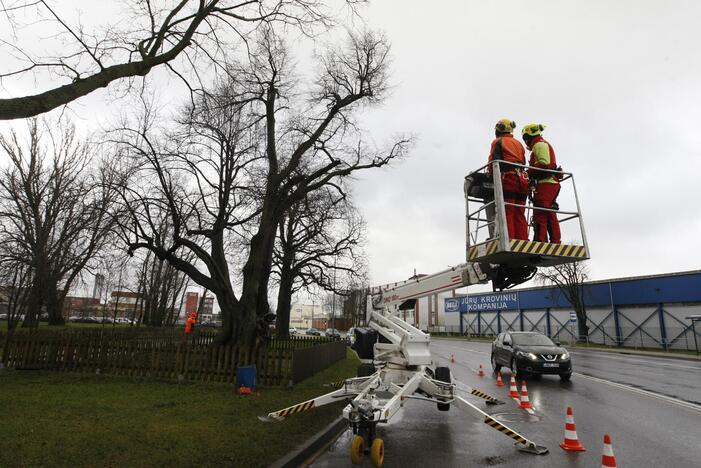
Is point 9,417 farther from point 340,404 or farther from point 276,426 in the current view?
point 340,404

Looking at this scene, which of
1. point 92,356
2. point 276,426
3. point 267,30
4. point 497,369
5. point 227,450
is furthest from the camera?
point 497,369

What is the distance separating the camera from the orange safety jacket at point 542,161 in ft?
18.0

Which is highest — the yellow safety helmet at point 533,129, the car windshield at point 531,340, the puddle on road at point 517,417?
the yellow safety helmet at point 533,129

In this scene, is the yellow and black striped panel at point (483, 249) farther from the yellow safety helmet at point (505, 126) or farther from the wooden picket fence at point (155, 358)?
the wooden picket fence at point (155, 358)

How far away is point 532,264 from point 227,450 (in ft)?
14.9

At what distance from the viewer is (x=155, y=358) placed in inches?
469

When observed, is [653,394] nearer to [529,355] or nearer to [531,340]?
[529,355]

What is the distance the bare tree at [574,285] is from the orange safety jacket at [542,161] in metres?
34.2

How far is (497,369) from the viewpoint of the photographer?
49.9ft

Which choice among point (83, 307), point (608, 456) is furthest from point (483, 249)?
point (83, 307)

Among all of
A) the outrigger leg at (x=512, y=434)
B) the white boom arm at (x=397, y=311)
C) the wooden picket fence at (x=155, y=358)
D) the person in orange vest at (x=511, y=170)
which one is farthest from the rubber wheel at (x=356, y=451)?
the wooden picket fence at (x=155, y=358)

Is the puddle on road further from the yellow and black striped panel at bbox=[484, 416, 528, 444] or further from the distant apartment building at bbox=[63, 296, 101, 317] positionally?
the distant apartment building at bbox=[63, 296, 101, 317]

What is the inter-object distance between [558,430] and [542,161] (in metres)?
4.63

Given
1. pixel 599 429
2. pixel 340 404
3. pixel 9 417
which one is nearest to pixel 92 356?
pixel 9 417
